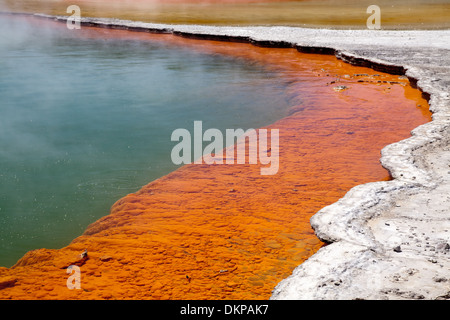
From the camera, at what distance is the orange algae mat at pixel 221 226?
9.97 ft

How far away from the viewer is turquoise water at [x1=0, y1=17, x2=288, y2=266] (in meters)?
4.53

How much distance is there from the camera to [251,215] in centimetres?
393

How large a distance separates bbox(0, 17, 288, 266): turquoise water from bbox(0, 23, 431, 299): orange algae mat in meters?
0.43

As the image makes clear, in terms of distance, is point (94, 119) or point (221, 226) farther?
point (94, 119)

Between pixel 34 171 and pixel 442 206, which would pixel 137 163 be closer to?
pixel 34 171

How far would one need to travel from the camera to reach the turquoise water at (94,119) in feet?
14.9

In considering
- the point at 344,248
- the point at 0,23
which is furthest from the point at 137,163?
the point at 0,23

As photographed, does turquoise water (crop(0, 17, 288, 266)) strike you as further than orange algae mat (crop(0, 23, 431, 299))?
Yes

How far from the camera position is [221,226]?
3746 mm

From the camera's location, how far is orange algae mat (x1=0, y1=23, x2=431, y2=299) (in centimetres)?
304

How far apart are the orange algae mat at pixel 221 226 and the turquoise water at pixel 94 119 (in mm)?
433

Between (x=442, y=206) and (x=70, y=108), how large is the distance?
270 inches

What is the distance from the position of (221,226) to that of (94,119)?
473 centimetres

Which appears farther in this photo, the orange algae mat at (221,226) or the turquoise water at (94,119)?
the turquoise water at (94,119)
